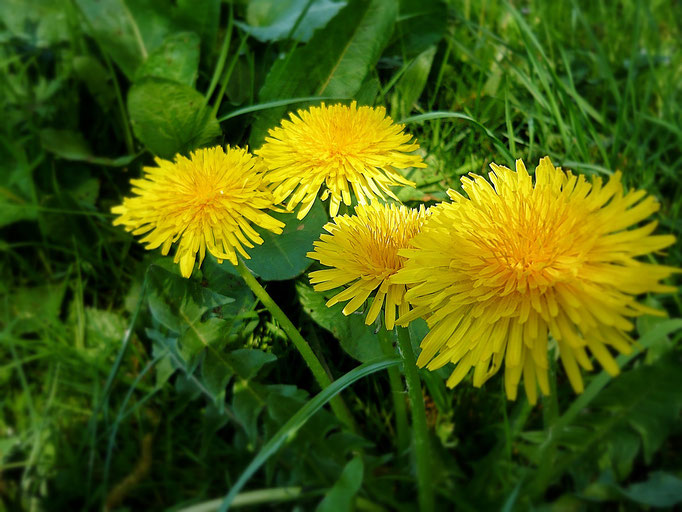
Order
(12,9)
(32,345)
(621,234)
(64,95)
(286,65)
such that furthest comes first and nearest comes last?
(12,9) → (64,95) → (32,345) → (286,65) → (621,234)

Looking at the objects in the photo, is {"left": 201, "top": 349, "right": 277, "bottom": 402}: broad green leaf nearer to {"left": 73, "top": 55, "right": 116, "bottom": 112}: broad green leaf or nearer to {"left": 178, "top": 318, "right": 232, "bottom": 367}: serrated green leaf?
{"left": 178, "top": 318, "right": 232, "bottom": 367}: serrated green leaf

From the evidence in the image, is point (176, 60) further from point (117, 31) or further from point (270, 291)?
point (270, 291)

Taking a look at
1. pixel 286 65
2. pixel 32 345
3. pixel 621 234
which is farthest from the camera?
pixel 32 345

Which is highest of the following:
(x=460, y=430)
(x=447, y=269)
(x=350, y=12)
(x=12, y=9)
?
(x=12, y=9)

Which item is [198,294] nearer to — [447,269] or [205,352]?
[205,352]

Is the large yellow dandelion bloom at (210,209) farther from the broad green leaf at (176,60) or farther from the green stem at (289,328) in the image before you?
the broad green leaf at (176,60)

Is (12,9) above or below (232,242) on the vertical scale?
above

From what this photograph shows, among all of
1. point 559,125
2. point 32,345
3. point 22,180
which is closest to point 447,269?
point 559,125

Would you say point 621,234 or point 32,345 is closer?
point 621,234

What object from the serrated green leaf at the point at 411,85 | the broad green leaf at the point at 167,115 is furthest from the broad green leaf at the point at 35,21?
the serrated green leaf at the point at 411,85
